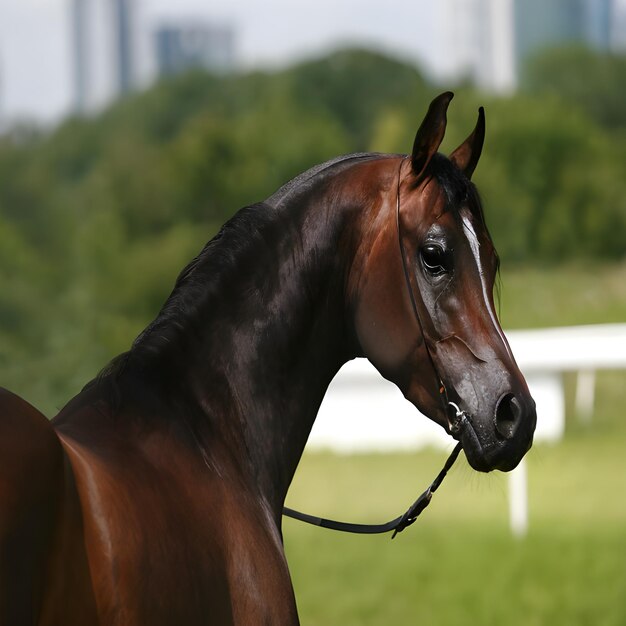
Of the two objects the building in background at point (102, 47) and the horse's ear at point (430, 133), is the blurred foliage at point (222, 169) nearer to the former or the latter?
the building in background at point (102, 47)

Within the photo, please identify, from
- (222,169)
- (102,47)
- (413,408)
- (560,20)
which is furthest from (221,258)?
(102,47)

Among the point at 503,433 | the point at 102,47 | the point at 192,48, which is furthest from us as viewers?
the point at 102,47

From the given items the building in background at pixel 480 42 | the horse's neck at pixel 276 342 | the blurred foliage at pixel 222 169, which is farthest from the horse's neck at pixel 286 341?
the building in background at pixel 480 42

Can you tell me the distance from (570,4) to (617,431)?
28.8 metres

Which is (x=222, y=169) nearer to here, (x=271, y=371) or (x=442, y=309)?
(x=271, y=371)

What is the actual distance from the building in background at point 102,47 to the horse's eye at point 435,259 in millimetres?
23953

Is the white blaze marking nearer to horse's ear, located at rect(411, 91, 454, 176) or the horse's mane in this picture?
the horse's mane

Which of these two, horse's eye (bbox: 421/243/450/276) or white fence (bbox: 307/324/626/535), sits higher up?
horse's eye (bbox: 421/243/450/276)

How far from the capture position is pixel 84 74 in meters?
32.6

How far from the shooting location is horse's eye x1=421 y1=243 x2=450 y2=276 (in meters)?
2.66

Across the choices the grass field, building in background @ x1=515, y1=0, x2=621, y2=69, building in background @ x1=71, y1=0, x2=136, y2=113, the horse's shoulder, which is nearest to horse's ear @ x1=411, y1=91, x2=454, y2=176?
the horse's shoulder

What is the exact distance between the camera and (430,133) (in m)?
2.67

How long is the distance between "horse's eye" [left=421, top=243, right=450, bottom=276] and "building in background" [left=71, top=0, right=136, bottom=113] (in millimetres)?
23953

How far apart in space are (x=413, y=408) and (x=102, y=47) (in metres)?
28.7
